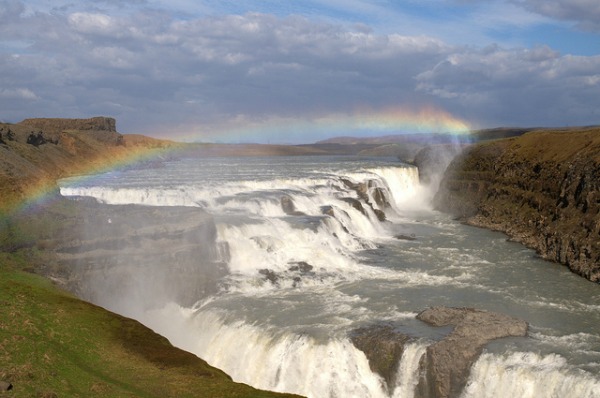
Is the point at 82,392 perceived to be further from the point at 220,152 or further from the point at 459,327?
the point at 220,152

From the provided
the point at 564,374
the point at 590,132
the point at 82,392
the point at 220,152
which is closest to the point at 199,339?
the point at 82,392

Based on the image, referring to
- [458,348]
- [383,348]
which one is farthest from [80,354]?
[458,348]

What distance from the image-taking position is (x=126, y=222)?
26297 mm

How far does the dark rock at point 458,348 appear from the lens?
16.5 m

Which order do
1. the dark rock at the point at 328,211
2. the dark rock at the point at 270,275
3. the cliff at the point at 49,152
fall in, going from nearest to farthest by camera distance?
1. the dark rock at the point at 270,275
2. the cliff at the point at 49,152
3. the dark rock at the point at 328,211

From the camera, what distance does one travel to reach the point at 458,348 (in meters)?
17.1

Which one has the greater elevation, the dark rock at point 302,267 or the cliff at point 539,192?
the cliff at point 539,192

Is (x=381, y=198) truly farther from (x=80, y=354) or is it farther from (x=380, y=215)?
(x=80, y=354)

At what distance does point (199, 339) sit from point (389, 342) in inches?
286

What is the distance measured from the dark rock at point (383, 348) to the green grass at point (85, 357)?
467 cm

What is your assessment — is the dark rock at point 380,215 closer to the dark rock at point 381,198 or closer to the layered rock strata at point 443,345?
the dark rock at point 381,198

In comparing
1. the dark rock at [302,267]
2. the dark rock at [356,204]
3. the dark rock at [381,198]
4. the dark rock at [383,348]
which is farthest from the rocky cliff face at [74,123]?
the dark rock at [383,348]

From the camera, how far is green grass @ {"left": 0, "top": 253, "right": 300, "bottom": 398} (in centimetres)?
1280

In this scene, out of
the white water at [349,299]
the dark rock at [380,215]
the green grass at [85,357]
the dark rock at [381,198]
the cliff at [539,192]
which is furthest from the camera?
the dark rock at [381,198]
